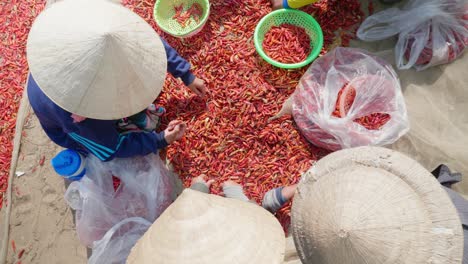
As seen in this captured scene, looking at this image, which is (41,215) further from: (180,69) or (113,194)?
(180,69)

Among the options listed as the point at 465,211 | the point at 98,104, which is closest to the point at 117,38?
the point at 98,104

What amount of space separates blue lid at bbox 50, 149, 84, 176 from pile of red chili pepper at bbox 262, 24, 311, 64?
6.08ft

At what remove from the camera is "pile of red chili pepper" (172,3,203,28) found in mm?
3229

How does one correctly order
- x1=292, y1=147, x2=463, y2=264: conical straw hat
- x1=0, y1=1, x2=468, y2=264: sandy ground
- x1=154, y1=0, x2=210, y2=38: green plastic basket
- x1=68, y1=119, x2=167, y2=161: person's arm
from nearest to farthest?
x1=292, y1=147, x2=463, y2=264: conical straw hat < x1=68, y1=119, x2=167, y2=161: person's arm < x1=0, y1=1, x2=468, y2=264: sandy ground < x1=154, y1=0, x2=210, y2=38: green plastic basket

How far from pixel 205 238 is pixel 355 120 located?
1.86 meters

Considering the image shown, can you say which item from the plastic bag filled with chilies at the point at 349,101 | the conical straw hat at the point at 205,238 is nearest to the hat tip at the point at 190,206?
the conical straw hat at the point at 205,238

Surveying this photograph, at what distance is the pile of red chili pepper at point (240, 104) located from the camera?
286 cm

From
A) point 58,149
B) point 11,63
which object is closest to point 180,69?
point 58,149

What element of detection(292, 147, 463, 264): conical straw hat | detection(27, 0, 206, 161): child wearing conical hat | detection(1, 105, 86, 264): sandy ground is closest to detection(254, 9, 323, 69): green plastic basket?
A: detection(27, 0, 206, 161): child wearing conical hat

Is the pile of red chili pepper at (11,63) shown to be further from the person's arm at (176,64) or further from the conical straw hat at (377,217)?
the conical straw hat at (377,217)

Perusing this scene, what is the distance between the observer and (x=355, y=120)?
2.77 m

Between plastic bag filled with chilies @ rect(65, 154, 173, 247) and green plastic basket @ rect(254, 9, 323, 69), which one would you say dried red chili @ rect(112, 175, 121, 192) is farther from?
green plastic basket @ rect(254, 9, 323, 69)

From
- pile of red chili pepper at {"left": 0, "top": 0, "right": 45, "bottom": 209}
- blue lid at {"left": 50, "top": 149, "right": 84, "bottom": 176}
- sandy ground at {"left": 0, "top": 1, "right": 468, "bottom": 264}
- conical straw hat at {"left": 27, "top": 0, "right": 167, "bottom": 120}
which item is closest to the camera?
conical straw hat at {"left": 27, "top": 0, "right": 167, "bottom": 120}

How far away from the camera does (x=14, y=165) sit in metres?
3.11
